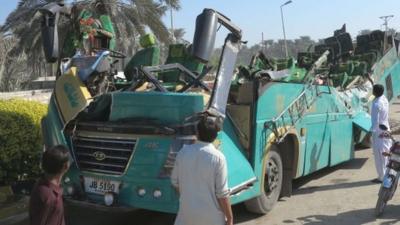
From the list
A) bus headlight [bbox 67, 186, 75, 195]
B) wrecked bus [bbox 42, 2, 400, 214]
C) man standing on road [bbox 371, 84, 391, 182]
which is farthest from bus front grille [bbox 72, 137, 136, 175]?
man standing on road [bbox 371, 84, 391, 182]

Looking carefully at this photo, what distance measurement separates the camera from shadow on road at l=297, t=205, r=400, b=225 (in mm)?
6695

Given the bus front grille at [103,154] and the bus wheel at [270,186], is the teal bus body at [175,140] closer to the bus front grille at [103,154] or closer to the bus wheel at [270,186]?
the bus front grille at [103,154]

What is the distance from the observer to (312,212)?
7211 millimetres

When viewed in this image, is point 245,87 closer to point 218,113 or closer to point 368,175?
point 218,113

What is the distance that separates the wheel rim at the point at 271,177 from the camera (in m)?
7.01

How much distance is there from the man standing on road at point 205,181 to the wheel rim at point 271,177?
9.95 feet

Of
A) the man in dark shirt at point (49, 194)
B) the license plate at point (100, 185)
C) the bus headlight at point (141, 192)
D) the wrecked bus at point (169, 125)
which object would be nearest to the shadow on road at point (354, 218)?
the wrecked bus at point (169, 125)

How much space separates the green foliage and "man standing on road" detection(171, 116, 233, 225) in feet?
15.8

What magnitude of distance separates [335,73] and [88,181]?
7.78 meters

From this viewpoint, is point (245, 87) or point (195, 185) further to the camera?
point (245, 87)

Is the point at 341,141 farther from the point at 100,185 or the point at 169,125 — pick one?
the point at 100,185

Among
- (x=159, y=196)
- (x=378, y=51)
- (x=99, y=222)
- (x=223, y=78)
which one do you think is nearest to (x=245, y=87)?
(x=223, y=78)

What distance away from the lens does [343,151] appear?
9.62 m

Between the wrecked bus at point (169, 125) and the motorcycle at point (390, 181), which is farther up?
the wrecked bus at point (169, 125)
